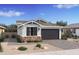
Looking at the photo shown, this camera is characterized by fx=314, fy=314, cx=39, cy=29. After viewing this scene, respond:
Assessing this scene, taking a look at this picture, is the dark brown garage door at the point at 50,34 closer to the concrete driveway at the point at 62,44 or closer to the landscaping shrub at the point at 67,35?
the concrete driveway at the point at 62,44

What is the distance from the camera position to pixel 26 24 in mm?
17453

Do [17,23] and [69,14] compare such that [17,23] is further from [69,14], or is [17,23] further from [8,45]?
[69,14]

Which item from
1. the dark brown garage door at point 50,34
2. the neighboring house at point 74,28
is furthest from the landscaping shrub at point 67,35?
the dark brown garage door at point 50,34

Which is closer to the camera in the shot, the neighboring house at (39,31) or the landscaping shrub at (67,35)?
the neighboring house at (39,31)

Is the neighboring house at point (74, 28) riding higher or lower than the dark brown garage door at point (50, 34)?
higher

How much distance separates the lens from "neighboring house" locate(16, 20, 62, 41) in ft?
57.3

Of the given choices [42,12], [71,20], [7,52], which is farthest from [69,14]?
[7,52]

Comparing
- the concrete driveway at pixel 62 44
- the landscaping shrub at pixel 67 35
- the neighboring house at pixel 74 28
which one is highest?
the neighboring house at pixel 74 28

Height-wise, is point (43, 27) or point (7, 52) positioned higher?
point (43, 27)

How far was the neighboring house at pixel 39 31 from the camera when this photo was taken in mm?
17469

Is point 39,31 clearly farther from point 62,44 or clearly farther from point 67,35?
point 67,35

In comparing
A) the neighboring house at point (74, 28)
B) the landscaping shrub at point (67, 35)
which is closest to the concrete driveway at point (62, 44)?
the landscaping shrub at point (67, 35)
